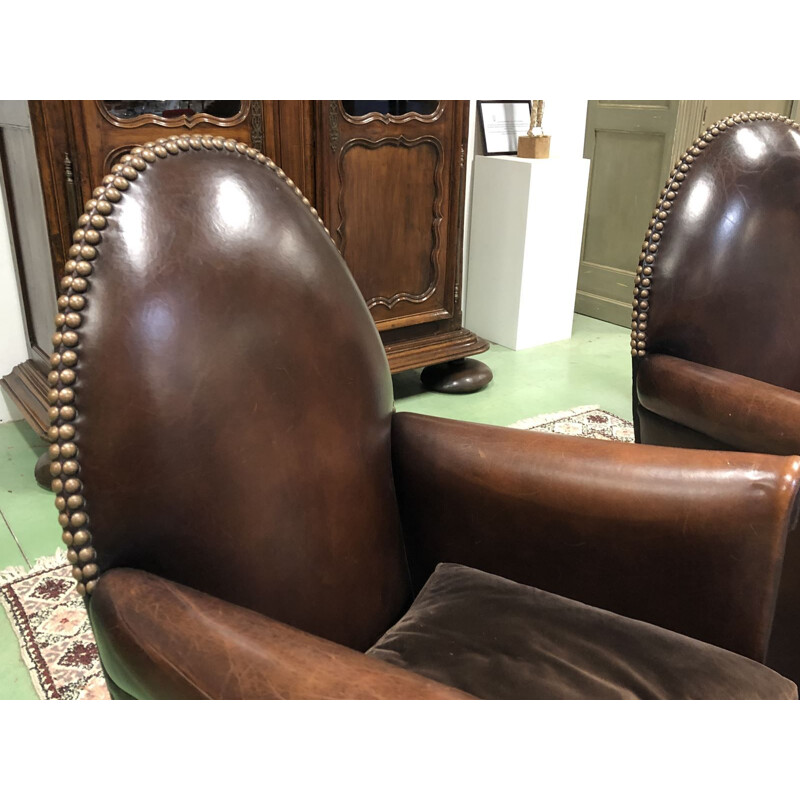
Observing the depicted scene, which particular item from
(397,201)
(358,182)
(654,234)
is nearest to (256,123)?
(358,182)

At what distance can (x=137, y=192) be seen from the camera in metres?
0.79

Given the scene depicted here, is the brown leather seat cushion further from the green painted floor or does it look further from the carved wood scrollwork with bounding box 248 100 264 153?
the carved wood scrollwork with bounding box 248 100 264 153

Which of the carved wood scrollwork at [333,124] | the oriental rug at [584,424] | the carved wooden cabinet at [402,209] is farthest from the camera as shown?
the oriental rug at [584,424]

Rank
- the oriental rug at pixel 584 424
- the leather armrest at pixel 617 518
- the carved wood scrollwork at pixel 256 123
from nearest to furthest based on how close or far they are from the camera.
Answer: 1. the leather armrest at pixel 617 518
2. the carved wood scrollwork at pixel 256 123
3. the oriental rug at pixel 584 424

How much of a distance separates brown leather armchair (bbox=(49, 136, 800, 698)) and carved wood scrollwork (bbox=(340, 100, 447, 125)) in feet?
4.51

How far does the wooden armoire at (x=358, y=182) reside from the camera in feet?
5.93

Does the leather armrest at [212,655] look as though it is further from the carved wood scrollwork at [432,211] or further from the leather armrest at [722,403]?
the carved wood scrollwork at [432,211]

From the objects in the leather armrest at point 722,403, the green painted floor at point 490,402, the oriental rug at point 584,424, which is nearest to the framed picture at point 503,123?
the green painted floor at point 490,402

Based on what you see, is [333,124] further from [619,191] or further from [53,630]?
[619,191]

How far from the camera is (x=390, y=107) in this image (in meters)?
2.31

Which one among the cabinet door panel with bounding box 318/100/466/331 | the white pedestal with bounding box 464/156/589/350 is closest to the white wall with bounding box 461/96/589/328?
the white pedestal with bounding box 464/156/589/350

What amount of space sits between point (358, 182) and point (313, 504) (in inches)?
64.1

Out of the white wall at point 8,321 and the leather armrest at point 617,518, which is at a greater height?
the leather armrest at point 617,518

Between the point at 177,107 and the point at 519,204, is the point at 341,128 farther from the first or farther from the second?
the point at 519,204
